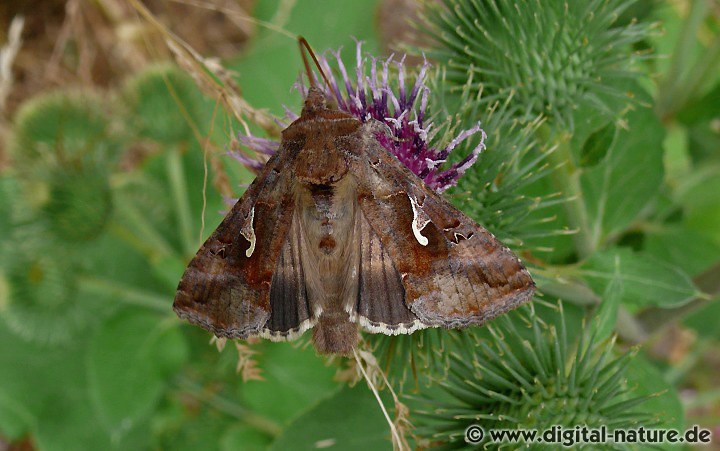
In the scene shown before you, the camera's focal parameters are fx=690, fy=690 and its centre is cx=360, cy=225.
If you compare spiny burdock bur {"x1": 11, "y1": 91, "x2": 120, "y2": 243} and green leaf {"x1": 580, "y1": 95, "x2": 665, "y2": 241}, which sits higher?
spiny burdock bur {"x1": 11, "y1": 91, "x2": 120, "y2": 243}

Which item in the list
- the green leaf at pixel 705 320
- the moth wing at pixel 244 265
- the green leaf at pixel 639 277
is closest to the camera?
the moth wing at pixel 244 265

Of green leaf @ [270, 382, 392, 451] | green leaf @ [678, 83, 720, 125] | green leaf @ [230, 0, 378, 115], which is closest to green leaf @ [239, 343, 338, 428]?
green leaf @ [270, 382, 392, 451]

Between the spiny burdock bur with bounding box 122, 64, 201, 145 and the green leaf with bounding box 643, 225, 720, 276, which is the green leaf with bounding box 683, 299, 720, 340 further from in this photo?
the spiny burdock bur with bounding box 122, 64, 201, 145

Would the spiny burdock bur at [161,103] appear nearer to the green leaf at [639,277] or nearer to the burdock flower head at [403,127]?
the burdock flower head at [403,127]

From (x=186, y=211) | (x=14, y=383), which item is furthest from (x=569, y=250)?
(x=14, y=383)

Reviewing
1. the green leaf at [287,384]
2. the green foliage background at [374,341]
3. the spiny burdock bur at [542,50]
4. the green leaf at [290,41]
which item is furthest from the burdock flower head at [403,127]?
the green leaf at [287,384]

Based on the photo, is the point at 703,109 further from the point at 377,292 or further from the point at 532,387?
the point at 377,292
